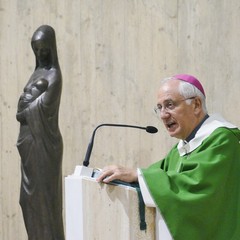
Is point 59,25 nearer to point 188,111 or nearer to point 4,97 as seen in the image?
point 4,97

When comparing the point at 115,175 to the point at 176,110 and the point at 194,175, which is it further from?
the point at 176,110

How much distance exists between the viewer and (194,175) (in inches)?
80.4

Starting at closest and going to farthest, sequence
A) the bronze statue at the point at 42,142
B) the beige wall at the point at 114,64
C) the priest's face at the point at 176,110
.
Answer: the priest's face at the point at 176,110, the bronze statue at the point at 42,142, the beige wall at the point at 114,64

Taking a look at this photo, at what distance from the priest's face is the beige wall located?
5.85ft

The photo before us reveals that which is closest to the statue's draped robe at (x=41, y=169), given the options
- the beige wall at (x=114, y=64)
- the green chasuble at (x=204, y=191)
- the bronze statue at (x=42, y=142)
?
the bronze statue at (x=42, y=142)

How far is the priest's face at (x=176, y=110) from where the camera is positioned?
7.31 ft

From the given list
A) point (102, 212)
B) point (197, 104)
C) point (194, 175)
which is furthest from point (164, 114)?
point (102, 212)

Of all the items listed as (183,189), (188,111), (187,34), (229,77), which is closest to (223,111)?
(229,77)

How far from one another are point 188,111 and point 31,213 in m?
1.62

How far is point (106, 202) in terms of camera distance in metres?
2.00

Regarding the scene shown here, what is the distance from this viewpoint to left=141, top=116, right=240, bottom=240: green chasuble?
2.00 metres

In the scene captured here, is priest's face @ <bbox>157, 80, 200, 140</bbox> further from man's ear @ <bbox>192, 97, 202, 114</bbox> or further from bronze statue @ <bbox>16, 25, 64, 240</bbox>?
bronze statue @ <bbox>16, 25, 64, 240</bbox>

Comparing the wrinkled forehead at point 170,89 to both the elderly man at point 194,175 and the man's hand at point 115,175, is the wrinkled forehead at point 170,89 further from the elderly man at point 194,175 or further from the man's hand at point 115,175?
the man's hand at point 115,175

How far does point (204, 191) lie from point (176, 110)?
37 centimetres
